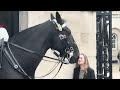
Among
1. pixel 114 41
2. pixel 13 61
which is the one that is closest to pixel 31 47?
pixel 13 61

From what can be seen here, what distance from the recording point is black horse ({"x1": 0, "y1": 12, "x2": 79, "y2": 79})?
18.0 feet

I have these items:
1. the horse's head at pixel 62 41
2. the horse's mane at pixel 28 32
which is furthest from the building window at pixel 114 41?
the horse's mane at pixel 28 32

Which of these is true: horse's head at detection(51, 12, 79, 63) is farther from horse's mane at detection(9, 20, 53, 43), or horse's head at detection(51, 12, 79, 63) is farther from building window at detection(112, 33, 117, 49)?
building window at detection(112, 33, 117, 49)

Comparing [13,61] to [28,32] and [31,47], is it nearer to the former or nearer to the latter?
[31,47]

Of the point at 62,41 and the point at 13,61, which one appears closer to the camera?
the point at 13,61

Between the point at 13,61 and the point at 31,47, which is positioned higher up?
the point at 31,47

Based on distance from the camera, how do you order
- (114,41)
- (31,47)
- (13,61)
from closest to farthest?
(13,61) → (31,47) → (114,41)

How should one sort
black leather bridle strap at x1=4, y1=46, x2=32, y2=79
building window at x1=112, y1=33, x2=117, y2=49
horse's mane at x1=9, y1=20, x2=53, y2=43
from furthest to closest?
building window at x1=112, y1=33, x2=117, y2=49
horse's mane at x1=9, y1=20, x2=53, y2=43
black leather bridle strap at x1=4, y1=46, x2=32, y2=79

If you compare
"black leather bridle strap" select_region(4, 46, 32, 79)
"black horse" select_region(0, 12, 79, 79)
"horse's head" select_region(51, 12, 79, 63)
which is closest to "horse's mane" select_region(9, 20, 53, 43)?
"black horse" select_region(0, 12, 79, 79)

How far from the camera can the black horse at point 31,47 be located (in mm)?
5500

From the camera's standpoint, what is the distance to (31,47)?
18.9 ft
